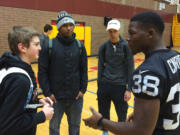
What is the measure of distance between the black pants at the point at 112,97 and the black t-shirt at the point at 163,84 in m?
1.55

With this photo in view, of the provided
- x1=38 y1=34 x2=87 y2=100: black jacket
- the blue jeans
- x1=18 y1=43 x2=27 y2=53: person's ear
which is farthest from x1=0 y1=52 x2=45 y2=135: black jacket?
the blue jeans

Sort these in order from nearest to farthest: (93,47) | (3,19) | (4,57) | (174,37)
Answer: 1. (4,57)
2. (3,19)
3. (93,47)
4. (174,37)

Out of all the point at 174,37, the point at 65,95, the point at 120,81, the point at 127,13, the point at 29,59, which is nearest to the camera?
the point at 29,59

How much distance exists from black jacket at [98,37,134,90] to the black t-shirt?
1525mm

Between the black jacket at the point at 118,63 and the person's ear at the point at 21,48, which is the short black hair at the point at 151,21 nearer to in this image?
the person's ear at the point at 21,48

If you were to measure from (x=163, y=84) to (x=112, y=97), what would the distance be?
1838 millimetres

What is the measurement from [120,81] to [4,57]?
1834 millimetres

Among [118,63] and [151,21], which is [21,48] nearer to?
[151,21]

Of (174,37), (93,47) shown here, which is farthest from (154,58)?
(174,37)

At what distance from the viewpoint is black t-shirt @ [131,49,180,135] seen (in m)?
1.05

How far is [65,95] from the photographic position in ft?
7.80

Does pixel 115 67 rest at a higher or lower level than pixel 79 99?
higher

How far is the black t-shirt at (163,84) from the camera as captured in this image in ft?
3.44

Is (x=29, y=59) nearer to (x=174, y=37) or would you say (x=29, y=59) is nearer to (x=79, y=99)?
(x=79, y=99)
